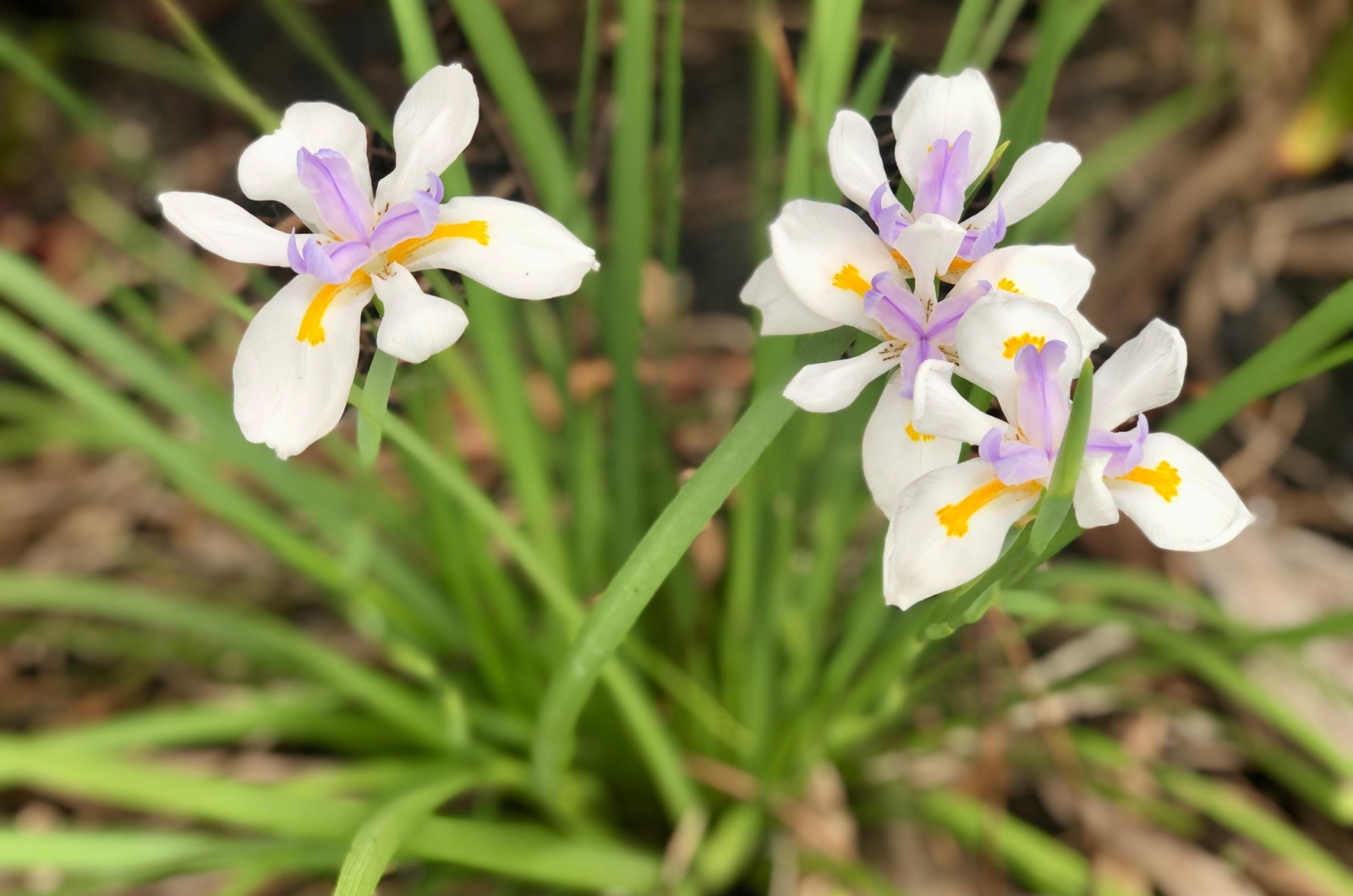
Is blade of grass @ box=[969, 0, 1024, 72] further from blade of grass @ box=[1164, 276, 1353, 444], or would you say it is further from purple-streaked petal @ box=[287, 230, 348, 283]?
purple-streaked petal @ box=[287, 230, 348, 283]

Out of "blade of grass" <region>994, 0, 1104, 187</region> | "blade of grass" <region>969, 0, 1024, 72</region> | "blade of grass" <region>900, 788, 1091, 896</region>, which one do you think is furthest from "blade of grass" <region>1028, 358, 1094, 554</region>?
"blade of grass" <region>900, 788, 1091, 896</region>

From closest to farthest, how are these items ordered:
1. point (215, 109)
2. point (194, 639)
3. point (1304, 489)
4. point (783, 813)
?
point (783, 813) → point (194, 639) → point (1304, 489) → point (215, 109)

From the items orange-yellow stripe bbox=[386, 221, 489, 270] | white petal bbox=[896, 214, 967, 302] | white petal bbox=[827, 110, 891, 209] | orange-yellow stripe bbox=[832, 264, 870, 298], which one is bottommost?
white petal bbox=[896, 214, 967, 302]

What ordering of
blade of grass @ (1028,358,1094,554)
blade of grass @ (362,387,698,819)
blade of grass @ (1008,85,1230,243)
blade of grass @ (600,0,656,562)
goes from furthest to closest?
blade of grass @ (1008,85,1230,243) < blade of grass @ (600,0,656,562) < blade of grass @ (362,387,698,819) < blade of grass @ (1028,358,1094,554)

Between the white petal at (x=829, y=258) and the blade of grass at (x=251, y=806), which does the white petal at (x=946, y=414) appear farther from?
the blade of grass at (x=251, y=806)

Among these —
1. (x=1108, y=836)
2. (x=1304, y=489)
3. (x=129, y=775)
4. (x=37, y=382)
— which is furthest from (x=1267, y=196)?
(x=37, y=382)

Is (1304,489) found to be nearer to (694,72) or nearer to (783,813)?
(783,813)
